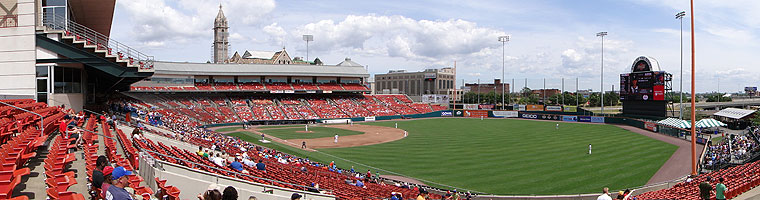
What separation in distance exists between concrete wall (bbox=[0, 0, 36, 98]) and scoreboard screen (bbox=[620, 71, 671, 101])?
52.3m

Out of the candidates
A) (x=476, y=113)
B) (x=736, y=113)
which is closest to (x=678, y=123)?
(x=736, y=113)

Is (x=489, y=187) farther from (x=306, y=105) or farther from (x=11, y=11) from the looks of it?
(x=306, y=105)

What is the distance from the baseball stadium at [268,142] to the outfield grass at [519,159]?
0.15 metres

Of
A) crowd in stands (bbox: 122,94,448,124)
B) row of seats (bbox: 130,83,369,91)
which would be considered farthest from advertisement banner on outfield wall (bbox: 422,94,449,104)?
row of seats (bbox: 130,83,369,91)

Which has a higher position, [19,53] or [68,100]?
[19,53]

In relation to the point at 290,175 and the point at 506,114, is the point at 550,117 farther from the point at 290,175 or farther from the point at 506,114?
the point at 290,175

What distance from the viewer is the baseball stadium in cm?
978

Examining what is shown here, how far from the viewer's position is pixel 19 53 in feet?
57.9

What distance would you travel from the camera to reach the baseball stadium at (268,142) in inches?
385

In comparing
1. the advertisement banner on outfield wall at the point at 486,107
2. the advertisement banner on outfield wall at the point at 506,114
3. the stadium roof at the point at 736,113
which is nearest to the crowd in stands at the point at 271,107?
the advertisement banner on outfield wall at the point at 486,107

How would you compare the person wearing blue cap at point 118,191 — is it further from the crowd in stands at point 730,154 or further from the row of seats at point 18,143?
the crowd in stands at point 730,154

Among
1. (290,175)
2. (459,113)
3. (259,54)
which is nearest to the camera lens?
(290,175)

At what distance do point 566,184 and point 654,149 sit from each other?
16.7 metres

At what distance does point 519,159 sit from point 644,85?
30.1 meters
